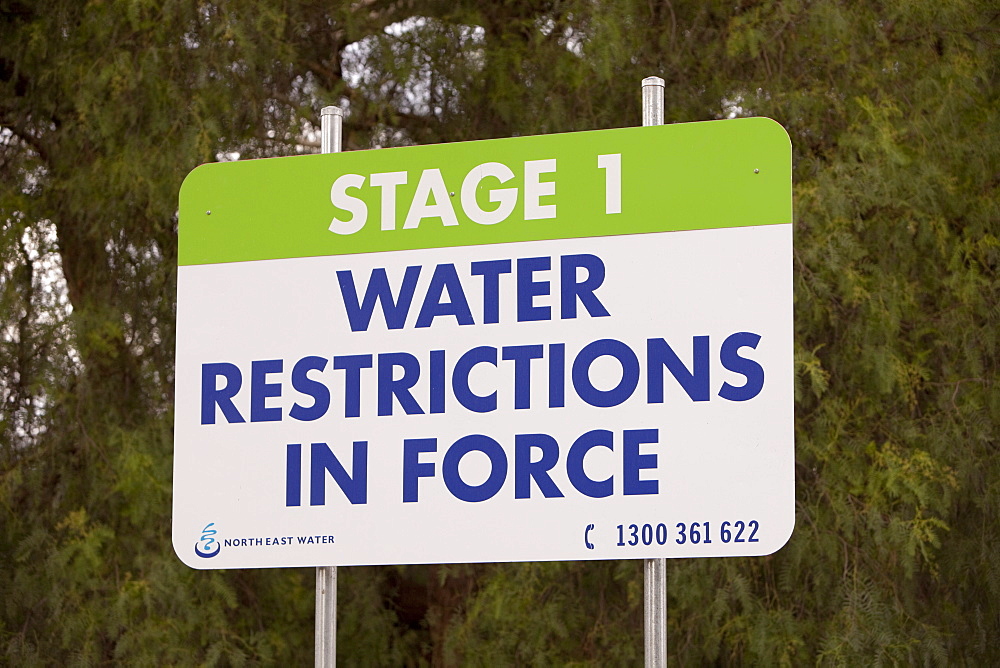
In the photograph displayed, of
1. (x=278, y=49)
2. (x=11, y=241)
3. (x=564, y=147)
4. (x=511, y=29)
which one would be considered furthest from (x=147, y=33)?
(x=564, y=147)

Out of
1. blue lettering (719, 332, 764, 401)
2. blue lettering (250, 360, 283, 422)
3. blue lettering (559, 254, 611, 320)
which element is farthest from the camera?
blue lettering (250, 360, 283, 422)

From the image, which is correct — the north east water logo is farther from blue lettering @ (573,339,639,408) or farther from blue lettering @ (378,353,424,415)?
blue lettering @ (573,339,639,408)

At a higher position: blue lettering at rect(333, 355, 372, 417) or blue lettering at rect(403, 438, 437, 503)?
blue lettering at rect(333, 355, 372, 417)

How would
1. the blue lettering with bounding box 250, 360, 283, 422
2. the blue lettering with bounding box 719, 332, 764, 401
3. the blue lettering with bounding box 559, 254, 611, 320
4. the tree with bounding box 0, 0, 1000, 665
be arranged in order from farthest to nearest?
the tree with bounding box 0, 0, 1000, 665
the blue lettering with bounding box 250, 360, 283, 422
the blue lettering with bounding box 559, 254, 611, 320
the blue lettering with bounding box 719, 332, 764, 401

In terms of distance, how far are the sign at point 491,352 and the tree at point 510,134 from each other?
211cm

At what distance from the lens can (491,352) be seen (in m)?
2.21

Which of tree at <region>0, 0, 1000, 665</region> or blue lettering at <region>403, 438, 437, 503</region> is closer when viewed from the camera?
blue lettering at <region>403, 438, 437, 503</region>

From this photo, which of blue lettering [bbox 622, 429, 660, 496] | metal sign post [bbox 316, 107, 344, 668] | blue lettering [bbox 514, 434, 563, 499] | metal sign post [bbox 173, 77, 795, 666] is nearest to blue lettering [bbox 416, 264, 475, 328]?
metal sign post [bbox 173, 77, 795, 666]

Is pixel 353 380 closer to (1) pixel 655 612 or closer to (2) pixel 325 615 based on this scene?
(2) pixel 325 615

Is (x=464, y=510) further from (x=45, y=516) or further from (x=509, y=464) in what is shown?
(x=45, y=516)

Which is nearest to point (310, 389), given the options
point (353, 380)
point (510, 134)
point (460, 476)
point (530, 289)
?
point (353, 380)

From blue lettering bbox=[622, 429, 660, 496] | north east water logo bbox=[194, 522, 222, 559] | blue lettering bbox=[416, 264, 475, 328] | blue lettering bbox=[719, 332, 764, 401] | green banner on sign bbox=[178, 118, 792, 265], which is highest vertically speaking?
green banner on sign bbox=[178, 118, 792, 265]

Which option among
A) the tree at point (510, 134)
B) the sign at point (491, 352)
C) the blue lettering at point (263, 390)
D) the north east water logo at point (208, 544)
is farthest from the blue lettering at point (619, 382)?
the tree at point (510, 134)

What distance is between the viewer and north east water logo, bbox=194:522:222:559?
2285 millimetres
